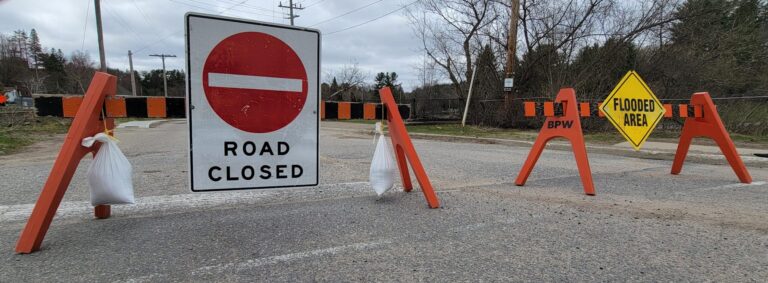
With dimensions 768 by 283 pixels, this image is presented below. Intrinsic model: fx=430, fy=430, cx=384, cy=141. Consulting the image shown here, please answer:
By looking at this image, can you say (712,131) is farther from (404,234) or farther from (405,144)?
(404,234)

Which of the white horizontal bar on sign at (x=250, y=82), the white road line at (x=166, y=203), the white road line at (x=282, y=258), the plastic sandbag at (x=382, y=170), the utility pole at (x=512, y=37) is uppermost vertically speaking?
the utility pole at (x=512, y=37)

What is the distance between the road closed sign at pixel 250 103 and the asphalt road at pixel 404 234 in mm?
552

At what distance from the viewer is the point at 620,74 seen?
18578 mm

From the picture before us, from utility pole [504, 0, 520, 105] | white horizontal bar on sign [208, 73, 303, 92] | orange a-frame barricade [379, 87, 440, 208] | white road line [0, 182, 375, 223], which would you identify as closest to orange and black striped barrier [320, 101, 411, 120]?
orange a-frame barricade [379, 87, 440, 208]

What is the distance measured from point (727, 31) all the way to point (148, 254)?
22010mm

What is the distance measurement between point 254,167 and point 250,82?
64cm

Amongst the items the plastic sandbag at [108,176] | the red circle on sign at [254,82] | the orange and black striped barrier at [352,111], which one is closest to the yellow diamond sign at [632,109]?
the orange and black striped barrier at [352,111]

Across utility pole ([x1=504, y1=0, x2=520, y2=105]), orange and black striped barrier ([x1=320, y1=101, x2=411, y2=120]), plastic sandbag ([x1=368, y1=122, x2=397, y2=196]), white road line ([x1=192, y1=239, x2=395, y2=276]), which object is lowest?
white road line ([x1=192, y1=239, x2=395, y2=276])

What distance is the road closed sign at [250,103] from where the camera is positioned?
3066 mm

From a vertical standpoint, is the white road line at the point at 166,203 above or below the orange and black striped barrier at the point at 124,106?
below

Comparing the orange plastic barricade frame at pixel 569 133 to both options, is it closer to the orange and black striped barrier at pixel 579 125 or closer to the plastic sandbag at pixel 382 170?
the orange and black striped barrier at pixel 579 125

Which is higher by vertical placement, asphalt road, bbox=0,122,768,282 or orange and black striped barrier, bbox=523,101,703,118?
orange and black striped barrier, bbox=523,101,703,118

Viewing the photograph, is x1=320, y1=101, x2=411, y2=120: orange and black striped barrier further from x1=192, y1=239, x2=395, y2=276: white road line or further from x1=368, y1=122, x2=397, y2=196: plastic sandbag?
x1=192, y1=239, x2=395, y2=276: white road line

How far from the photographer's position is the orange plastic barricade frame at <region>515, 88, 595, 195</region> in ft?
16.9
